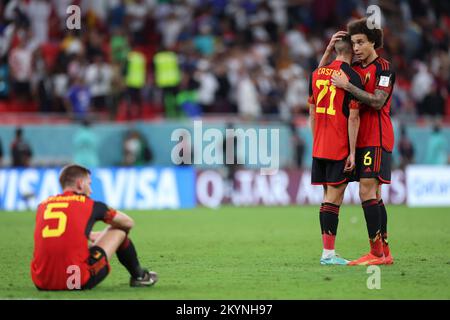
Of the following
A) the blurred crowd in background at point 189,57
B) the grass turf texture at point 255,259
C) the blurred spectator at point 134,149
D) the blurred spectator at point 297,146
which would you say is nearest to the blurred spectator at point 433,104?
the blurred crowd in background at point 189,57

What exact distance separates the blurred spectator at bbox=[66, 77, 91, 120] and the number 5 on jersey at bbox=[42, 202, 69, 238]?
639 inches

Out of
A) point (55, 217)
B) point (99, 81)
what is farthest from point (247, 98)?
point (55, 217)

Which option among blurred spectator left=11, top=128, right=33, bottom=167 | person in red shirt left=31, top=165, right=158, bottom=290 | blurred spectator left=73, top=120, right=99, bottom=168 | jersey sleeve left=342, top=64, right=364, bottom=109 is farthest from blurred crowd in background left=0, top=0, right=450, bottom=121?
person in red shirt left=31, top=165, right=158, bottom=290

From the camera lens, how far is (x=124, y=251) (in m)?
8.77

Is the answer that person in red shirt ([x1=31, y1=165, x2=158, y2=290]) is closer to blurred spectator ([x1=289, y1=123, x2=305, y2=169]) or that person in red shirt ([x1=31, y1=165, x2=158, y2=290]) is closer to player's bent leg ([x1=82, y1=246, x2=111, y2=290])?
player's bent leg ([x1=82, y1=246, x2=111, y2=290])

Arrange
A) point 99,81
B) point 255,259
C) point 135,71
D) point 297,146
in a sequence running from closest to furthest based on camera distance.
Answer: point 255,259, point 99,81, point 135,71, point 297,146

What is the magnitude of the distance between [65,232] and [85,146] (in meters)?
15.6

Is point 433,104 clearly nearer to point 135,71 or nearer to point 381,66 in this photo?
point 135,71

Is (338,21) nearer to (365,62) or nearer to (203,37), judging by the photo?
(203,37)

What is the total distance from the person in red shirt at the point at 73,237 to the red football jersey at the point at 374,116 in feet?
10.4

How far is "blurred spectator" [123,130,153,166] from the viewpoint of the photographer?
24547mm

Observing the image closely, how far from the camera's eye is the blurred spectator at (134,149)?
80.5ft

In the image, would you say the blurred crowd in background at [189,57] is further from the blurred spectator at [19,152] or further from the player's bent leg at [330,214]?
the player's bent leg at [330,214]
